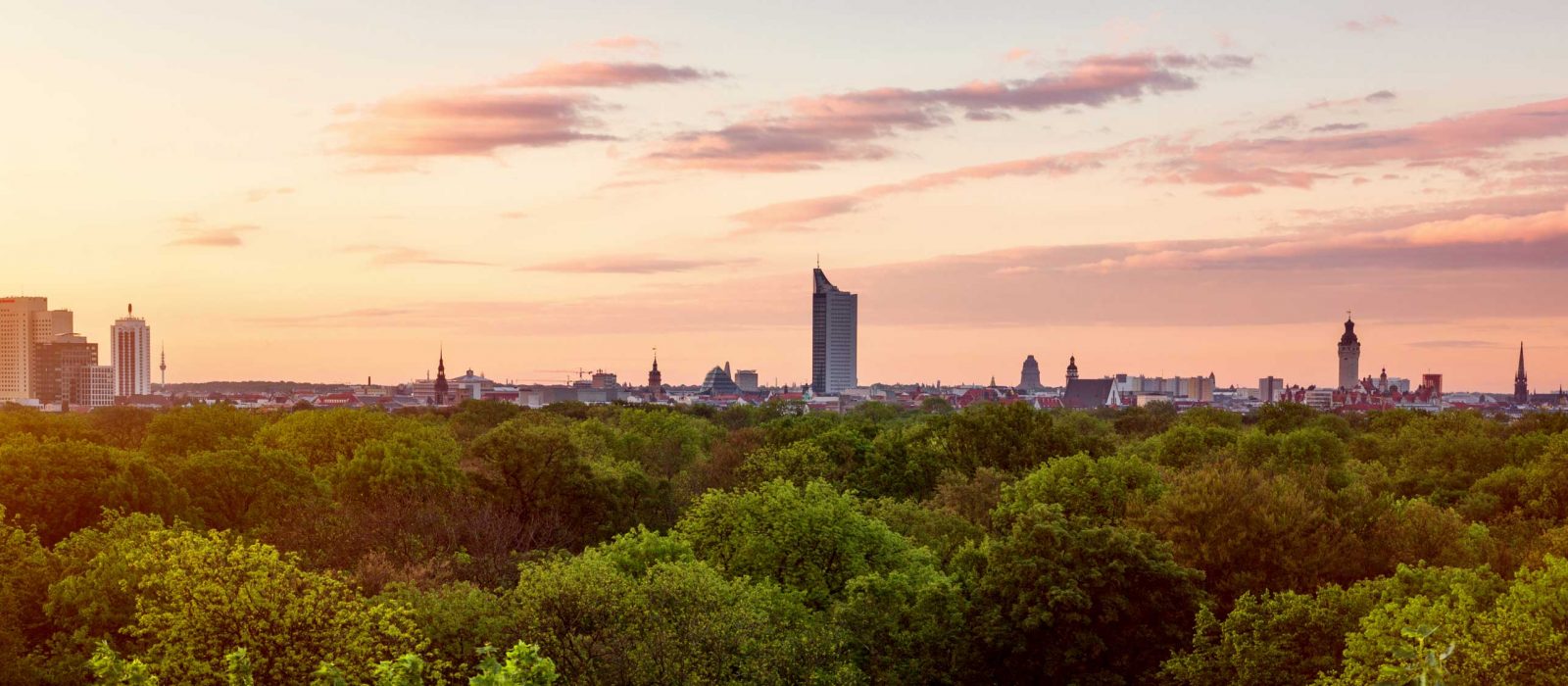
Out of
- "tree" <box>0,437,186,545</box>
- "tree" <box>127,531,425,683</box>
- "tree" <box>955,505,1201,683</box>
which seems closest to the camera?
"tree" <box>127,531,425,683</box>

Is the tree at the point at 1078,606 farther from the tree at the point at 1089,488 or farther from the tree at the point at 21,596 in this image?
the tree at the point at 21,596

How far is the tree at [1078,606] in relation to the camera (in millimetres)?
37500

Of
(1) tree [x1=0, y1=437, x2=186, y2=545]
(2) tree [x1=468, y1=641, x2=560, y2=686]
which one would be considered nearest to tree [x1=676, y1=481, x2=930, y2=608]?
(2) tree [x1=468, y1=641, x2=560, y2=686]

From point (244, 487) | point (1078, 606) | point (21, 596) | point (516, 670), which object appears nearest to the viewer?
point (516, 670)

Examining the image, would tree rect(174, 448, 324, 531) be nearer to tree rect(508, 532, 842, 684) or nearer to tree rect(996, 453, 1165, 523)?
tree rect(508, 532, 842, 684)

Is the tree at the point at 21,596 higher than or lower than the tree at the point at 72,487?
lower

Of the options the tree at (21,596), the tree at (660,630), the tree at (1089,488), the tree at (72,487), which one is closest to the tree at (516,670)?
the tree at (660,630)

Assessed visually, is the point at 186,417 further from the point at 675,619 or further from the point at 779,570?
the point at 675,619

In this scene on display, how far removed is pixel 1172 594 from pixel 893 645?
28.0 feet

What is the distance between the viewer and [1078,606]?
1473 inches

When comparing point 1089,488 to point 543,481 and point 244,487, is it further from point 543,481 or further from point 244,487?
point 244,487

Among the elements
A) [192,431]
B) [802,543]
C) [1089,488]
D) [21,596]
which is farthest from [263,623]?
[192,431]

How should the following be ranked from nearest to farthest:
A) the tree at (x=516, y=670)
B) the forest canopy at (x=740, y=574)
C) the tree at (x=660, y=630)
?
1. the tree at (x=516, y=670)
2. the forest canopy at (x=740, y=574)
3. the tree at (x=660, y=630)

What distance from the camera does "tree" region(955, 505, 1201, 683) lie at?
3750 cm
